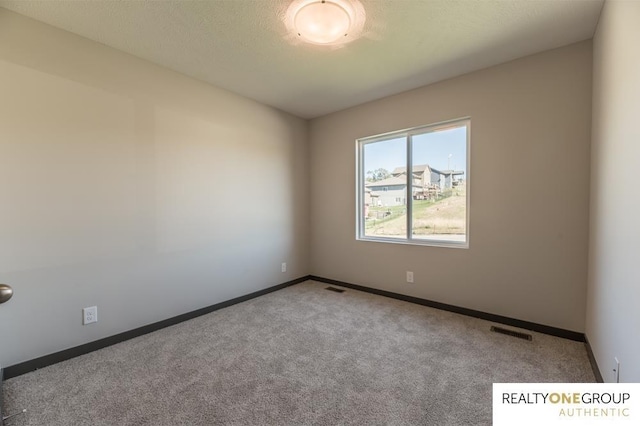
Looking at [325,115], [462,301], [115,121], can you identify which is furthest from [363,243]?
[115,121]

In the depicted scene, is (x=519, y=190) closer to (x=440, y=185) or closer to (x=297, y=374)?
(x=440, y=185)

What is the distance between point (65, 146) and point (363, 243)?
124 inches

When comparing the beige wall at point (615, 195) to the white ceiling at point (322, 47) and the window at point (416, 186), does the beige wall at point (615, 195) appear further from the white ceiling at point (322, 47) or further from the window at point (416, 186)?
the window at point (416, 186)

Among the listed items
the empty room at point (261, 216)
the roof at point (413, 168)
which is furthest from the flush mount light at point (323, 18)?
the roof at point (413, 168)

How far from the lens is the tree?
3.61 metres

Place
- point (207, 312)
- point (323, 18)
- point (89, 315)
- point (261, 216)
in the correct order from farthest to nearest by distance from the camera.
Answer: point (261, 216)
point (207, 312)
point (89, 315)
point (323, 18)

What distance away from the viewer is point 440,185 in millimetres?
3117

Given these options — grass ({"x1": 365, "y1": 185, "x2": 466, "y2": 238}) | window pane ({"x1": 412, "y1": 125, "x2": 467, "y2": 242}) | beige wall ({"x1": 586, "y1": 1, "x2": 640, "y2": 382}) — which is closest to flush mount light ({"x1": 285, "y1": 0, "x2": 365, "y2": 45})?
beige wall ({"x1": 586, "y1": 1, "x2": 640, "y2": 382})

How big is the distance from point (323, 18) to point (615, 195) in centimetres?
206

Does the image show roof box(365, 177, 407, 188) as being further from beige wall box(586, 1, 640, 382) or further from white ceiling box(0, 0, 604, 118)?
beige wall box(586, 1, 640, 382)

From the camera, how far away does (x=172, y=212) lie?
8.88 ft

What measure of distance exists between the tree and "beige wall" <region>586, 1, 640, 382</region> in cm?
194

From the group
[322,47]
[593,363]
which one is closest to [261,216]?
[322,47]

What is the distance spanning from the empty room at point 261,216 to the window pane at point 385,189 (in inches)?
1.8
